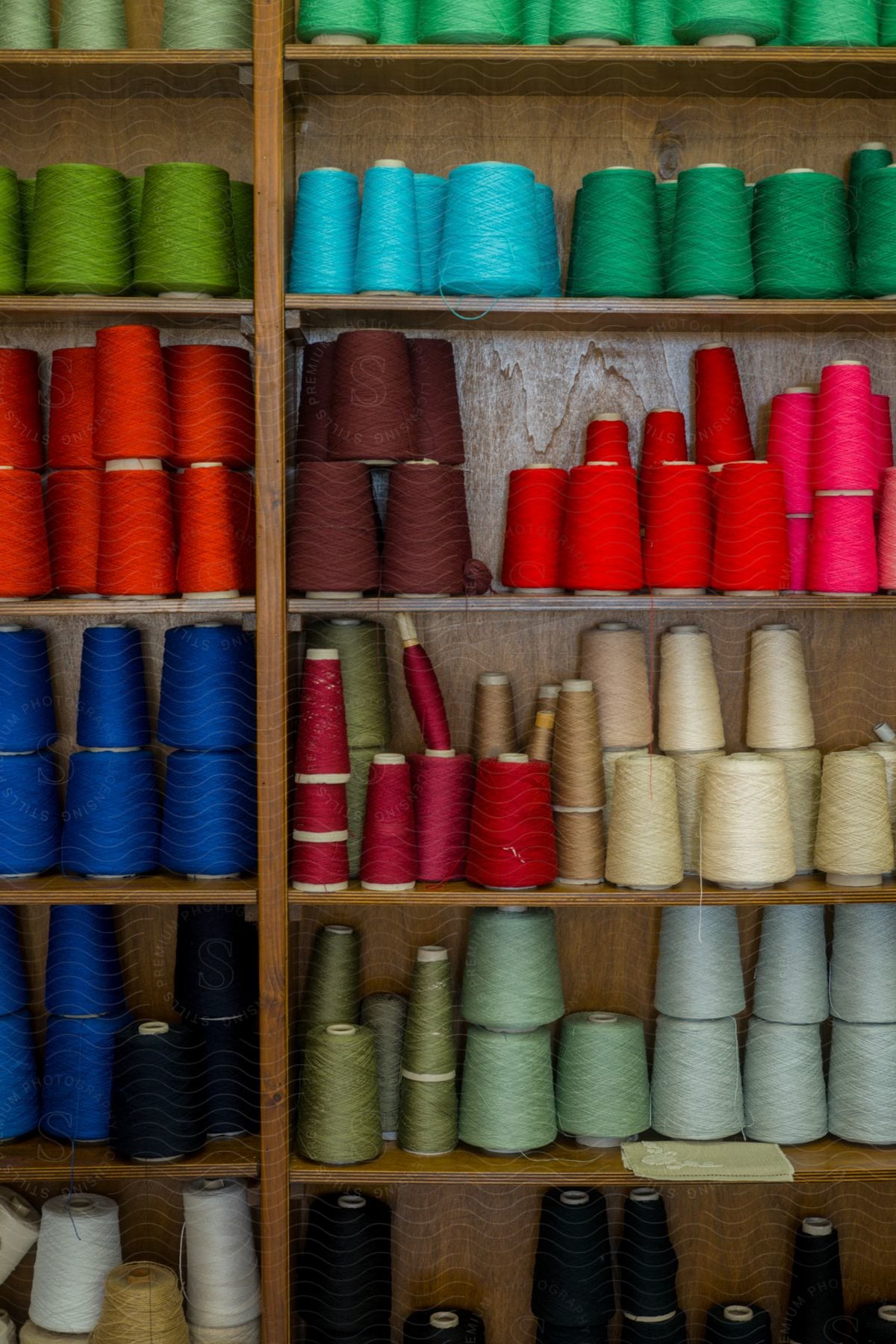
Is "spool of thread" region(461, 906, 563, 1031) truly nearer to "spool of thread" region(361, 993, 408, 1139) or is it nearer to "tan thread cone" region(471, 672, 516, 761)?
"spool of thread" region(361, 993, 408, 1139)

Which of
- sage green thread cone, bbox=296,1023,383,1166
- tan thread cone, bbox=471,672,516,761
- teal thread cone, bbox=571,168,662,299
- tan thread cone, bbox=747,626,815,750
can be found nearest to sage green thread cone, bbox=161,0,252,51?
teal thread cone, bbox=571,168,662,299

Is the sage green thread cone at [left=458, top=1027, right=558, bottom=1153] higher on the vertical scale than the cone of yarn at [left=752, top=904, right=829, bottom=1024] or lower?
lower

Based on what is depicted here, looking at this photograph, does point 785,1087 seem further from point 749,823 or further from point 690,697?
point 690,697

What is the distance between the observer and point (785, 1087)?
2.06m

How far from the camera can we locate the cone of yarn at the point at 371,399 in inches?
76.6

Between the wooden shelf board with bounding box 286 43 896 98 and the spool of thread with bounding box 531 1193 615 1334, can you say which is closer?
the wooden shelf board with bounding box 286 43 896 98

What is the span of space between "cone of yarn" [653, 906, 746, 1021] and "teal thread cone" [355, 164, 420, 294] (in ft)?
3.25

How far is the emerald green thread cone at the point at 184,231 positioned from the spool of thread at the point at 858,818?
1.11 m

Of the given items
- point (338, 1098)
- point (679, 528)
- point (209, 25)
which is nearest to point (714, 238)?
point (679, 528)

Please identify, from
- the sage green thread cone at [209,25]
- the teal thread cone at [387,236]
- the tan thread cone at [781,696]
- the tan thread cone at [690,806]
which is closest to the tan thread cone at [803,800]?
the tan thread cone at [781,696]

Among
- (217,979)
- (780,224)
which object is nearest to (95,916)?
(217,979)

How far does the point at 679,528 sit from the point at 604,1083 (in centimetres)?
80

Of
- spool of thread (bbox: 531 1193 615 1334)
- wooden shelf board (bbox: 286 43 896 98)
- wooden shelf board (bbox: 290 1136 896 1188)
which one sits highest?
wooden shelf board (bbox: 286 43 896 98)

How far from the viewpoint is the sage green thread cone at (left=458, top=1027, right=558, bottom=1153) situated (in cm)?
202
